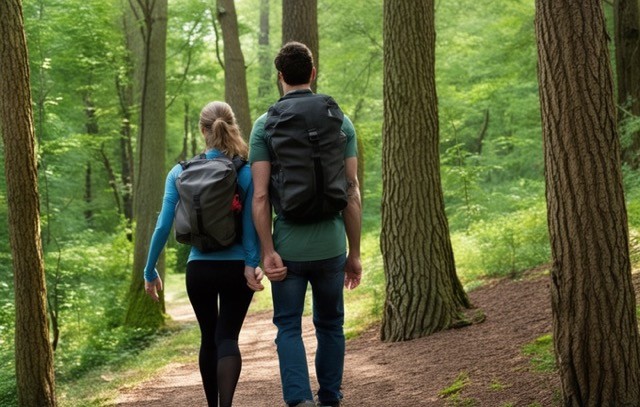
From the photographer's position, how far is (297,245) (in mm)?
4453

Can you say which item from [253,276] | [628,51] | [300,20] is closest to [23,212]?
[253,276]

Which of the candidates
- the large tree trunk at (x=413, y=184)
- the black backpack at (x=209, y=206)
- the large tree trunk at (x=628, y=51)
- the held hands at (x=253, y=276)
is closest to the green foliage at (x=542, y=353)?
the large tree trunk at (x=413, y=184)

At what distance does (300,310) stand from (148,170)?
35.1ft

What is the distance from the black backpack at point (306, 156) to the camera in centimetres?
434

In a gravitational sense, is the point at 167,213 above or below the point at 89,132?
below

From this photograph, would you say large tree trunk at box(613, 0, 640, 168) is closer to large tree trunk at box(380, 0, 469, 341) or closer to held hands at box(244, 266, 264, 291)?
large tree trunk at box(380, 0, 469, 341)

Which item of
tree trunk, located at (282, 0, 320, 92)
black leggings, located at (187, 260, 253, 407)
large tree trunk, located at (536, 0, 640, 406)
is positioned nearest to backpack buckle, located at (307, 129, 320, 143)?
black leggings, located at (187, 260, 253, 407)

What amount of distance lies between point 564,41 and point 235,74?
12.2 m

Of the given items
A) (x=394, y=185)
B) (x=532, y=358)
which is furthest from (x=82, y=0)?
(x=532, y=358)

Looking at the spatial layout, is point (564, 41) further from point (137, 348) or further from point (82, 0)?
point (82, 0)

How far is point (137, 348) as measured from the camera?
13.2 meters

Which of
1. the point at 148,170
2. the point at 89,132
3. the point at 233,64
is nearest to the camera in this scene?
the point at 148,170

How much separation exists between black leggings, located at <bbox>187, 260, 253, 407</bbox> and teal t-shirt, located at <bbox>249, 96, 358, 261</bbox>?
45 cm

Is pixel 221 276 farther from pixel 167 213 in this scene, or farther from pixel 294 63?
pixel 294 63
